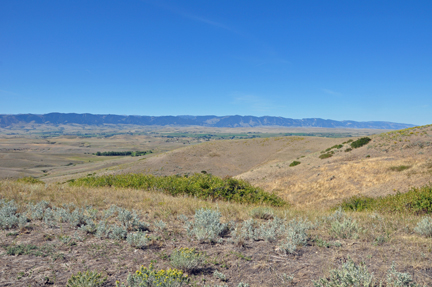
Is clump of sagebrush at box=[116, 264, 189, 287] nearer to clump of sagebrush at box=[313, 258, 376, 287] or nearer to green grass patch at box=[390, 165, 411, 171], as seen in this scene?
clump of sagebrush at box=[313, 258, 376, 287]

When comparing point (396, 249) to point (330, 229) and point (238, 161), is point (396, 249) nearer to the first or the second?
point (330, 229)

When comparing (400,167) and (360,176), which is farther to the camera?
(360,176)

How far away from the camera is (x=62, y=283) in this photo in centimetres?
387

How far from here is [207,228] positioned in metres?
5.77

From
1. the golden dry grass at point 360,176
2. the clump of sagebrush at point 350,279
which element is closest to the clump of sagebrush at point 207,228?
the clump of sagebrush at point 350,279

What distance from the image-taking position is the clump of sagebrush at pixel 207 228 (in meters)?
5.52

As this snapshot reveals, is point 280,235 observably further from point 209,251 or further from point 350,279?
point 350,279

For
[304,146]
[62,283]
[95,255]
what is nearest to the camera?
[62,283]

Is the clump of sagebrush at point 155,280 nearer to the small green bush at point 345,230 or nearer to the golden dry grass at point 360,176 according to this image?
the small green bush at point 345,230

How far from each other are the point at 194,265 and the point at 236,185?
9.45 meters

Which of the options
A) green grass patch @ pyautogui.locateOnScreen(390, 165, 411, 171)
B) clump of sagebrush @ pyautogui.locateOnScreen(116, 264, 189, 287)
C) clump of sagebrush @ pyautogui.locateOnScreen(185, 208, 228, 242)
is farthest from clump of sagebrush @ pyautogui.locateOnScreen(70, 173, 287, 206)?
green grass patch @ pyautogui.locateOnScreen(390, 165, 411, 171)

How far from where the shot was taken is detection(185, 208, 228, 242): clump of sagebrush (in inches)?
217

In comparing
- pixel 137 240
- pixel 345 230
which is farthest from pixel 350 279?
pixel 137 240

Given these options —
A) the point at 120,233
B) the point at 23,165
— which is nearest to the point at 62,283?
the point at 120,233
